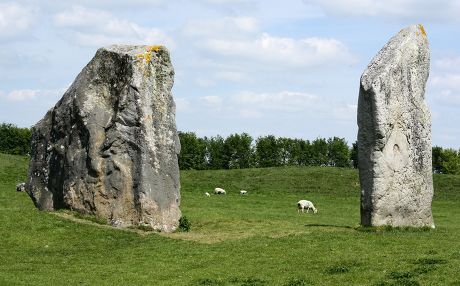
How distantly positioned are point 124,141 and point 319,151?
178 feet

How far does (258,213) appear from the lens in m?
37.2

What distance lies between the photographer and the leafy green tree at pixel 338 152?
81.1m

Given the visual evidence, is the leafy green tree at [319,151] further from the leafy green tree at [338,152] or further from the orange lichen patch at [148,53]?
the orange lichen patch at [148,53]

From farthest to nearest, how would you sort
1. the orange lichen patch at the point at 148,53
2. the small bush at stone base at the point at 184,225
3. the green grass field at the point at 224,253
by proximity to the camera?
the orange lichen patch at the point at 148,53
the small bush at stone base at the point at 184,225
the green grass field at the point at 224,253

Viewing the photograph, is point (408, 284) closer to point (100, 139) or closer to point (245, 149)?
point (100, 139)

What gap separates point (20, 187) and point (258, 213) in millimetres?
14796

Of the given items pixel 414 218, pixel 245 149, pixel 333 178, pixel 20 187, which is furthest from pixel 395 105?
pixel 245 149

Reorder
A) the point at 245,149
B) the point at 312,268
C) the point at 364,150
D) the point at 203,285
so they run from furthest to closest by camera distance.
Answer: the point at 245,149, the point at 364,150, the point at 312,268, the point at 203,285

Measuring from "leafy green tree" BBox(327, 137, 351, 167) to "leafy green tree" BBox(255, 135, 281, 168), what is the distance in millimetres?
5617

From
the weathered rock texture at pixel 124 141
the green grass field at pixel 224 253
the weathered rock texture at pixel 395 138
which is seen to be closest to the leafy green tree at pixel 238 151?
the green grass field at pixel 224 253

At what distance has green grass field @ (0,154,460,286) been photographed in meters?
18.1

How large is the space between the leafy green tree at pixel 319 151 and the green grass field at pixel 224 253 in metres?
44.4

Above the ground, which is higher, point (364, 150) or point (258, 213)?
point (364, 150)

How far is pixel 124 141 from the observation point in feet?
94.9
